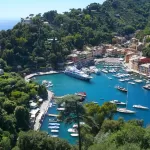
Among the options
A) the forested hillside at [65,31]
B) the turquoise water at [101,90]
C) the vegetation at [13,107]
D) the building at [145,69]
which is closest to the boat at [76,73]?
the turquoise water at [101,90]

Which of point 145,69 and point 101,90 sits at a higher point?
point 145,69

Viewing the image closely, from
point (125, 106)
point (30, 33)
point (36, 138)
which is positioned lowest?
point (125, 106)

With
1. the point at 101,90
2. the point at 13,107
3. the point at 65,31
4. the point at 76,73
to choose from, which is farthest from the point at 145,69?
the point at 13,107

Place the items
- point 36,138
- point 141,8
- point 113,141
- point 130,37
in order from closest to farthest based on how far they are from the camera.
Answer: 1. point 113,141
2. point 36,138
3. point 130,37
4. point 141,8

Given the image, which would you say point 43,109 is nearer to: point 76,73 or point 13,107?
point 13,107

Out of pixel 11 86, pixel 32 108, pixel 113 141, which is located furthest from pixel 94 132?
pixel 11 86

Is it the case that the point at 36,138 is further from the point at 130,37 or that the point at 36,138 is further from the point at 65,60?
the point at 130,37

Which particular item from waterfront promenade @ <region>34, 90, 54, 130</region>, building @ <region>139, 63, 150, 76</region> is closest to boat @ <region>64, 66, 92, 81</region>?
waterfront promenade @ <region>34, 90, 54, 130</region>
